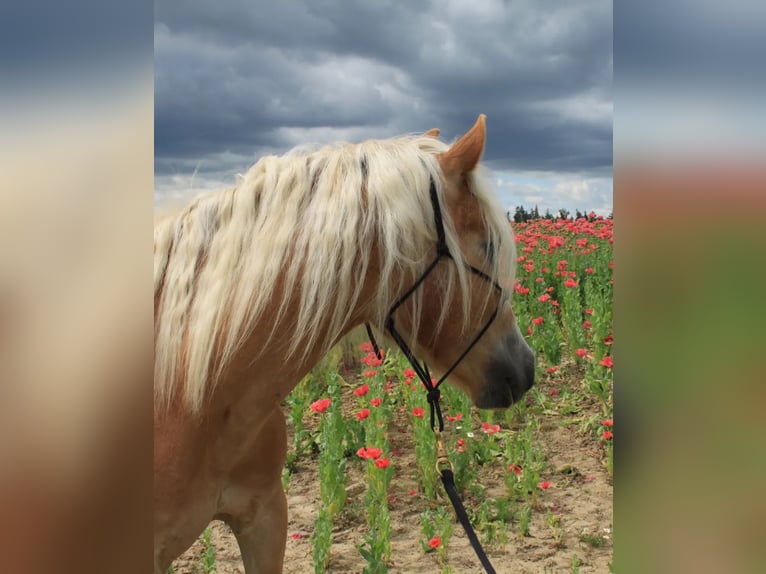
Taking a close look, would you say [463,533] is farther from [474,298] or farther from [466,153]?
[466,153]

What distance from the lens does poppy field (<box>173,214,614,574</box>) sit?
310 cm

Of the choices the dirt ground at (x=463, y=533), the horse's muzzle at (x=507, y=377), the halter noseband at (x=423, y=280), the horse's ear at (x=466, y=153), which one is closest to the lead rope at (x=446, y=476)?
the halter noseband at (x=423, y=280)

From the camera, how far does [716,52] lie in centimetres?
44

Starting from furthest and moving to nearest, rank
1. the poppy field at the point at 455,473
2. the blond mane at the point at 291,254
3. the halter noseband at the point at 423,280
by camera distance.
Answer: the poppy field at the point at 455,473, the halter noseband at the point at 423,280, the blond mane at the point at 291,254

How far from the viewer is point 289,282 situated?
59.1 inches

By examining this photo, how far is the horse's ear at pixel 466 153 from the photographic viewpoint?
163 centimetres

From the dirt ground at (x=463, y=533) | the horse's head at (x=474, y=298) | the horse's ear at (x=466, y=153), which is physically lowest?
the dirt ground at (x=463, y=533)

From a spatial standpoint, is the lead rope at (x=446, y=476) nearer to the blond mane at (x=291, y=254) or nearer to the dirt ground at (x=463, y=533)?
the blond mane at (x=291, y=254)

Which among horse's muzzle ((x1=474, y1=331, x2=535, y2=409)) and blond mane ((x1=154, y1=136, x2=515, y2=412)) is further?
horse's muzzle ((x1=474, y1=331, x2=535, y2=409))

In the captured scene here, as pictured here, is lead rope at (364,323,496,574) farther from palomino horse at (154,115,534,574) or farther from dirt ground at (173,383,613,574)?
dirt ground at (173,383,613,574)

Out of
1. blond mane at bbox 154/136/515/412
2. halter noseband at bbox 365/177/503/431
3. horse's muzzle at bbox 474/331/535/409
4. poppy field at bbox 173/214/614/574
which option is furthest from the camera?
poppy field at bbox 173/214/614/574

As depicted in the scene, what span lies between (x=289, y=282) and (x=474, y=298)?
21.0 inches

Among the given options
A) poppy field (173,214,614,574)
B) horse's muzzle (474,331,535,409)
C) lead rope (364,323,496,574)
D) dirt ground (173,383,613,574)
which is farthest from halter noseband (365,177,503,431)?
dirt ground (173,383,613,574)

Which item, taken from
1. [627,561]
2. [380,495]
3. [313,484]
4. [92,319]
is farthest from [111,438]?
[313,484]
